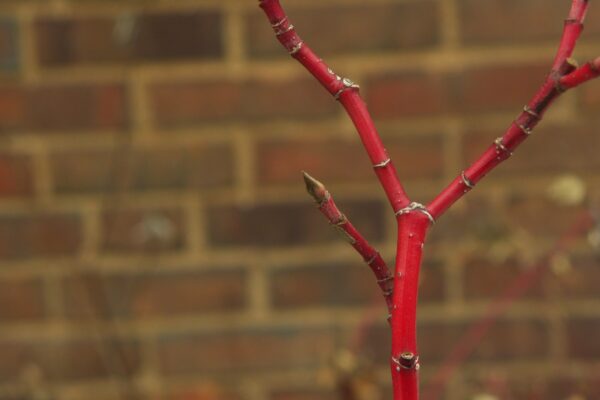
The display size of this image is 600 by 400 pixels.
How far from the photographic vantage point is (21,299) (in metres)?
1.38

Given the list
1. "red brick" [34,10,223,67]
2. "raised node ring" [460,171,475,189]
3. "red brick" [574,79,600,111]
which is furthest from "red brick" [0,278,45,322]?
"raised node ring" [460,171,475,189]

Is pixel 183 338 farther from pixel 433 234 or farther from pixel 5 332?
pixel 433 234

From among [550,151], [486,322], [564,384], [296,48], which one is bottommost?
[564,384]

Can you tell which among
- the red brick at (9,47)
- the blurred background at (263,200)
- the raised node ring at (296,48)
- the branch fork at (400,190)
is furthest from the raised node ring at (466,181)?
the red brick at (9,47)

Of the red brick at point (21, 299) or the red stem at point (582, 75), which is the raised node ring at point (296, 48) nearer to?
the red stem at point (582, 75)

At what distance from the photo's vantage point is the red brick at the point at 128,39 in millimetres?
1333

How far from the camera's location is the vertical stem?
0.50m

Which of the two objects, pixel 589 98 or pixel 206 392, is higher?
pixel 589 98

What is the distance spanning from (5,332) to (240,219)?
42 centimetres

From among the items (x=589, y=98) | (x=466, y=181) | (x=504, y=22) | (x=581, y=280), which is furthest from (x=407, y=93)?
(x=466, y=181)

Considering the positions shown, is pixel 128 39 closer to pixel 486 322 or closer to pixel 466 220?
pixel 466 220

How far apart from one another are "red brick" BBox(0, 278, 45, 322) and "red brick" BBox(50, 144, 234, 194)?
16 centimetres

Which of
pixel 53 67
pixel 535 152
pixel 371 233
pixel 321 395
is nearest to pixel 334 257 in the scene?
pixel 371 233

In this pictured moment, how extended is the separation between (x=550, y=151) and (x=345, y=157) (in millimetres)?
323
